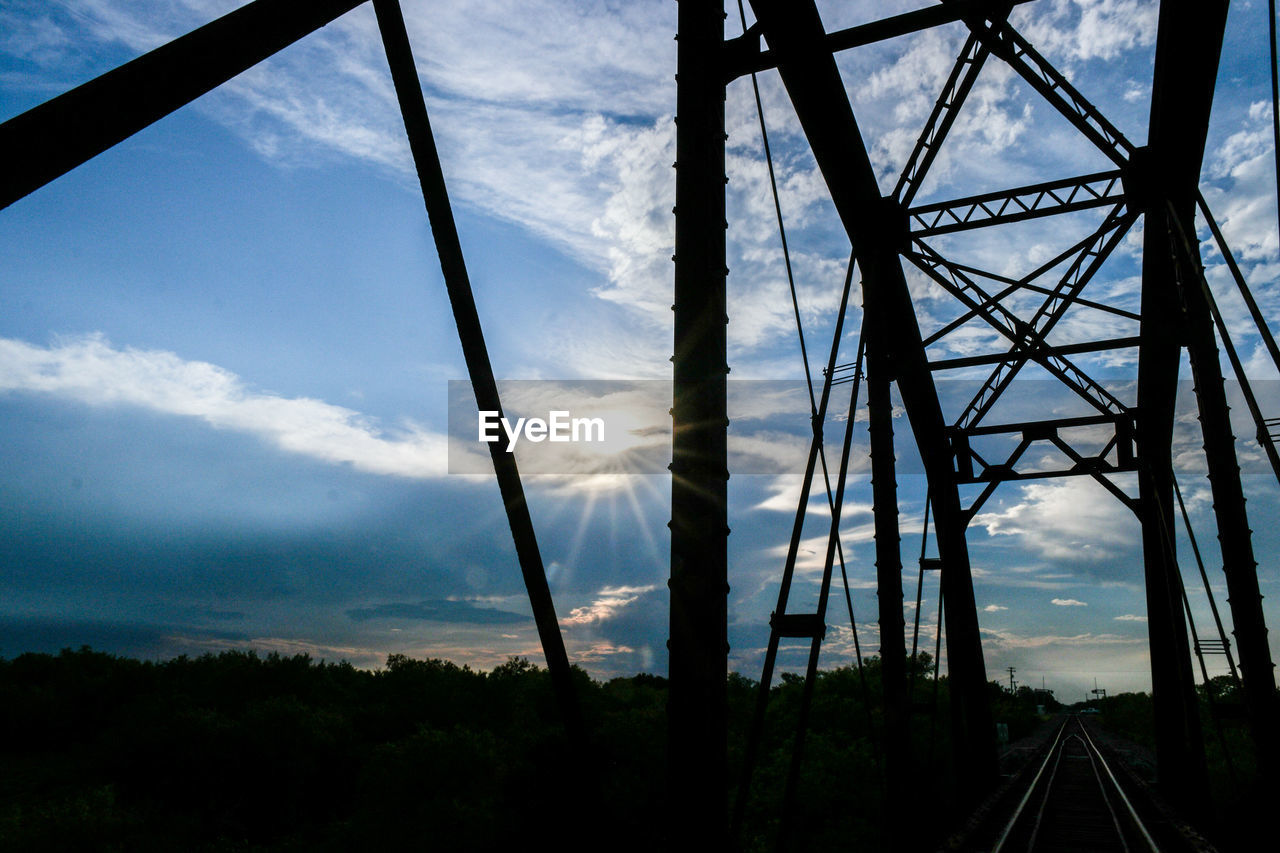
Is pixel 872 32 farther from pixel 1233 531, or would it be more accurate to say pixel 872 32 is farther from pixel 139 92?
pixel 1233 531

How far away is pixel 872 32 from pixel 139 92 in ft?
20.2

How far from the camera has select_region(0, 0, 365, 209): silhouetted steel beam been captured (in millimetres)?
1454

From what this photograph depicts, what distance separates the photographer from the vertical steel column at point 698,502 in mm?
3906

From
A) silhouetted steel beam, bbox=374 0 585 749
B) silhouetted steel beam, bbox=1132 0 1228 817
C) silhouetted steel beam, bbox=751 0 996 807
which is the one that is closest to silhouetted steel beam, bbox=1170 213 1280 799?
silhouetted steel beam, bbox=1132 0 1228 817

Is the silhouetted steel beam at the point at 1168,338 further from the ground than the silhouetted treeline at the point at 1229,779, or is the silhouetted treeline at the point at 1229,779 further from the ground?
the silhouetted steel beam at the point at 1168,338

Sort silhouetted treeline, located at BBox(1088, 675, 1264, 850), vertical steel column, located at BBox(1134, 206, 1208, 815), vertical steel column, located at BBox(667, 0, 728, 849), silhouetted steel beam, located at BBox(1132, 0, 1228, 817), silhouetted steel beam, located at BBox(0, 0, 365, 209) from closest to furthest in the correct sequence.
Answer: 1. silhouetted steel beam, located at BBox(0, 0, 365, 209)
2. vertical steel column, located at BBox(667, 0, 728, 849)
3. silhouetted steel beam, located at BBox(1132, 0, 1228, 817)
4. silhouetted treeline, located at BBox(1088, 675, 1264, 850)
5. vertical steel column, located at BBox(1134, 206, 1208, 815)

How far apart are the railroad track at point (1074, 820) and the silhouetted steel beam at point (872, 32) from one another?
1061cm

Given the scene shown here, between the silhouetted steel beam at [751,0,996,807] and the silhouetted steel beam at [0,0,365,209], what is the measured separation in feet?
14.1

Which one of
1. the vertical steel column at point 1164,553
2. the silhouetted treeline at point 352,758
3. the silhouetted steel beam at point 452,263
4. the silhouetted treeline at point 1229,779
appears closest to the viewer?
the silhouetted steel beam at point 452,263

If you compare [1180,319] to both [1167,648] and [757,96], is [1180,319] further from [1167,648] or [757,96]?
[757,96]

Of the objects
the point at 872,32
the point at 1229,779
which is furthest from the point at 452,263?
the point at 1229,779

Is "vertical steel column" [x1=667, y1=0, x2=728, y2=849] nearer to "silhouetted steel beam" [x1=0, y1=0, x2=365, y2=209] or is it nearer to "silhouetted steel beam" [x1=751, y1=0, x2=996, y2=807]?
"silhouetted steel beam" [x1=751, y1=0, x2=996, y2=807]

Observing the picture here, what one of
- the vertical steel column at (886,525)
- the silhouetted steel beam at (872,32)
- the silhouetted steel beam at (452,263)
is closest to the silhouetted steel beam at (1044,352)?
the vertical steel column at (886,525)

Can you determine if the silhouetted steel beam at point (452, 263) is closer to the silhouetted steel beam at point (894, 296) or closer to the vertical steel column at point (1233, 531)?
the silhouetted steel beam at point (894, 296)
